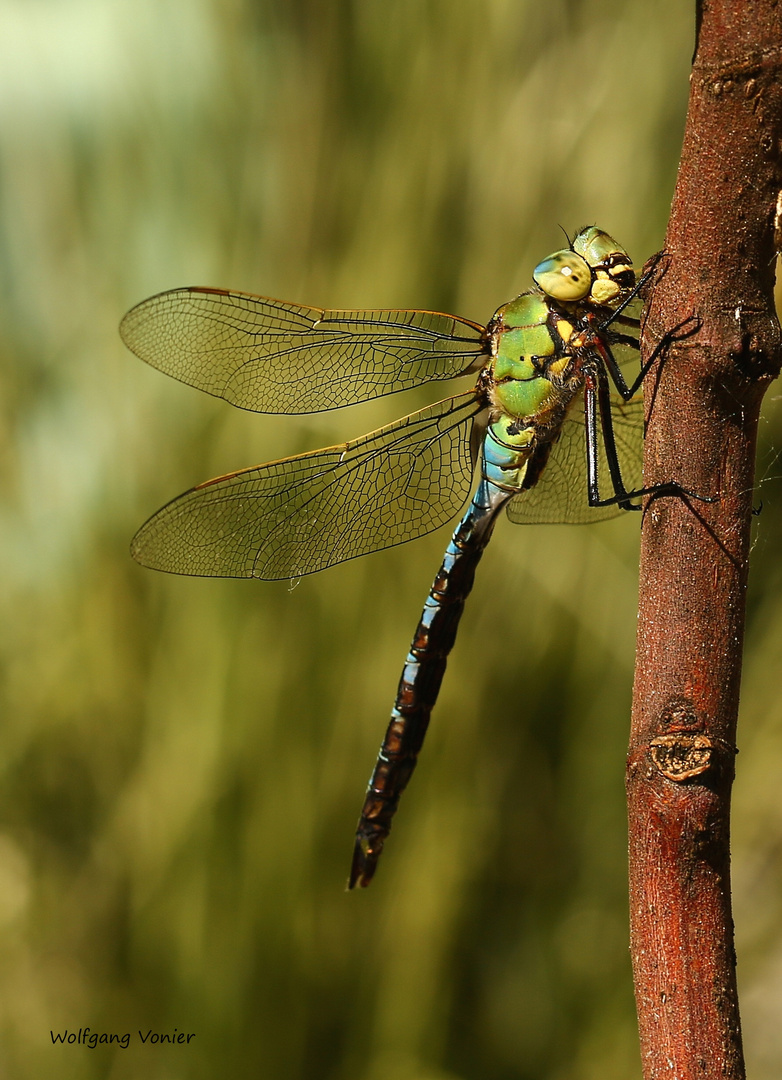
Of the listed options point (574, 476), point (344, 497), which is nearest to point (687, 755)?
point (344, 497)

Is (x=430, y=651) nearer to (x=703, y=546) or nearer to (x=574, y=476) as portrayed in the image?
(x=574, y=476)

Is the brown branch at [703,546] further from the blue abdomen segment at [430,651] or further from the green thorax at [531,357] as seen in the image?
the blue abdomen segment at [430,651]

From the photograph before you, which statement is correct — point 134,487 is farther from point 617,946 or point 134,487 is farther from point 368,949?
point 617,946

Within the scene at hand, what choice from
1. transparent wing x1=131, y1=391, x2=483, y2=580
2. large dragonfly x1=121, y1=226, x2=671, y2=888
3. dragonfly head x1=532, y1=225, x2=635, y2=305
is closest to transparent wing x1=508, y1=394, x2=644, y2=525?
large dragonfly x1=121, y1=226, x2=671, y2=888

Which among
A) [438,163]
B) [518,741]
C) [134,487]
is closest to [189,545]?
[134,487]

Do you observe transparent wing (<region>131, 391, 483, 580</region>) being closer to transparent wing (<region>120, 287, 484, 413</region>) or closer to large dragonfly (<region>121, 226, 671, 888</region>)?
large dragonfly (<region>121, 226, 671, 888</region>)

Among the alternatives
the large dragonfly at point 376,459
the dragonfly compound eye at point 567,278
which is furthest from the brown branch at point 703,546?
the large dragonfly at point 376,459
